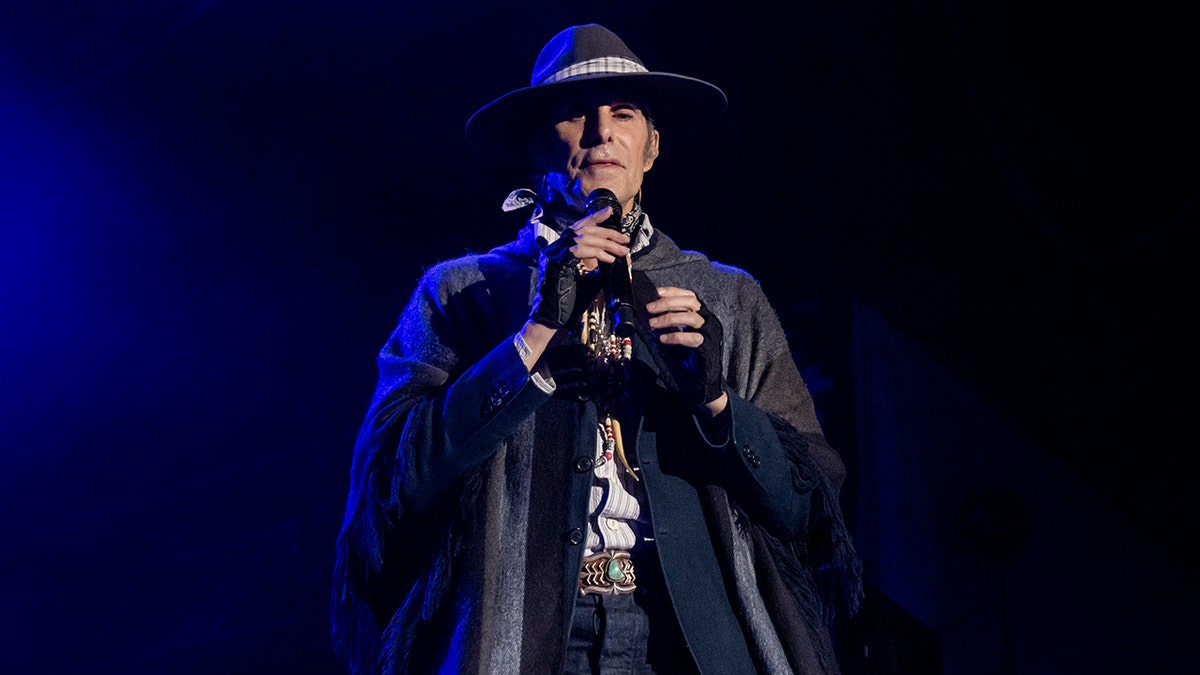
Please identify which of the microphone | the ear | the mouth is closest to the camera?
the microphone

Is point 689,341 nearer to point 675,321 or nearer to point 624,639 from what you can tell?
point 675,321

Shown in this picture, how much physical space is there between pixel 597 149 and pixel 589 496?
776 millimetres

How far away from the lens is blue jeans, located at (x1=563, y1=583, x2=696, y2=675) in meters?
1.88

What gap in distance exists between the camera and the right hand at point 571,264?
1910 millimetres

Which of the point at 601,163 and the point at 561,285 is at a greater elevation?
the point at 601,163

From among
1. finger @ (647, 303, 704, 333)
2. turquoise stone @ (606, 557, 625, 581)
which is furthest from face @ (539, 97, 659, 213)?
turquoise stone @ (606, 557, 625, 581)

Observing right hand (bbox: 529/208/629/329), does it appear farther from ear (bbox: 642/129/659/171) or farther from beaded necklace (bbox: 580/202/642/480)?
ear (bbox: 642/129/659/171)

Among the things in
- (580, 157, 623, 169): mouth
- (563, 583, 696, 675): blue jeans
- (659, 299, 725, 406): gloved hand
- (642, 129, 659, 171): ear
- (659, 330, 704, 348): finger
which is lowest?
(563, 583, 696, 675): blue jeans

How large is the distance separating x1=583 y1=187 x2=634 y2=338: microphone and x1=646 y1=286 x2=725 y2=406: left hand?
6 centimetres

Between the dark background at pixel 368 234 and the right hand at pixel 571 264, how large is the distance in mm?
1790

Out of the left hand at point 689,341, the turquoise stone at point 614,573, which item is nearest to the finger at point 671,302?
the left hand at point 689,341

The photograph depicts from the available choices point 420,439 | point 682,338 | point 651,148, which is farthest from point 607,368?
point 651,148

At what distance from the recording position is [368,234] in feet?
15.1

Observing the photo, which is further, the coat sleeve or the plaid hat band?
the plaid hat band
